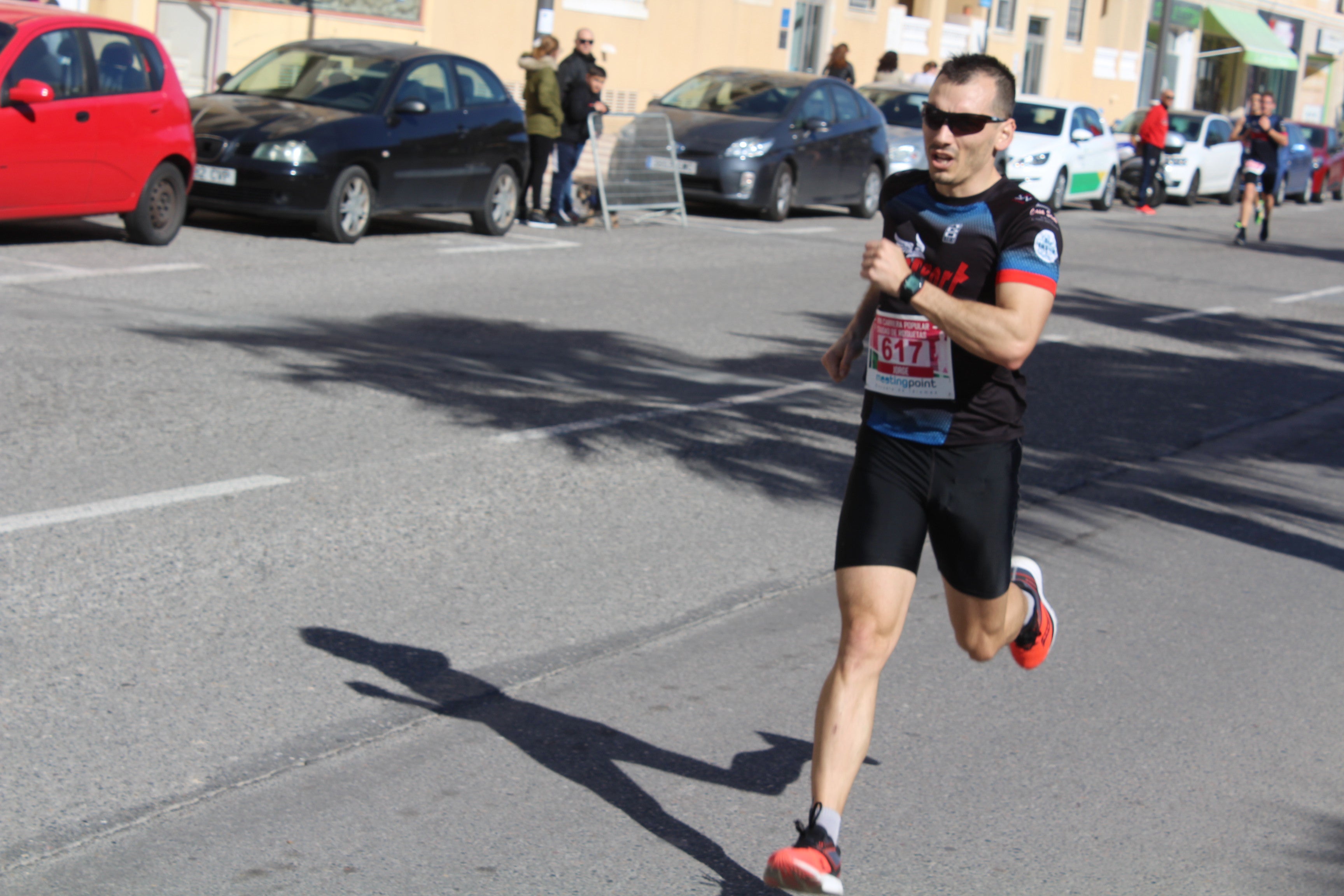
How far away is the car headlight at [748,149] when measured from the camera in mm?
18688

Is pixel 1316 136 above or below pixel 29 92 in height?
A: above

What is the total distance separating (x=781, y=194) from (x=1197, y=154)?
13819mm

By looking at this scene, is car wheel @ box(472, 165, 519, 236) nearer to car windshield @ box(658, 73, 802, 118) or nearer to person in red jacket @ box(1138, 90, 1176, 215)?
Answer: car windshield @ box(658, 73, 802, 118)

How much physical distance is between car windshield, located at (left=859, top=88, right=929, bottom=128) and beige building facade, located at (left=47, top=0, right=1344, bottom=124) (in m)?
4.53

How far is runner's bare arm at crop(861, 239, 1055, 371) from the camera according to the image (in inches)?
133

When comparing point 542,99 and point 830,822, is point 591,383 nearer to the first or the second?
point 830,822

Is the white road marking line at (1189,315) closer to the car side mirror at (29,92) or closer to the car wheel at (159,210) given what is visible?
the car wheel at (159,210)

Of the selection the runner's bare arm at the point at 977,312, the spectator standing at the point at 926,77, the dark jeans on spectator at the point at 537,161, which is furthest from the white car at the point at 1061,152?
the runner's bare arm at the point at 977,312

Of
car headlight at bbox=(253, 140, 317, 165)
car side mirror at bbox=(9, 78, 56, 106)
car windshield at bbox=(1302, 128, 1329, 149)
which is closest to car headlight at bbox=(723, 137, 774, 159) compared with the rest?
car headlight at bbox=(253, 140, 317, 165)

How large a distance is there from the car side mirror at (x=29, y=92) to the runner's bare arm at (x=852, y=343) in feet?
28.7

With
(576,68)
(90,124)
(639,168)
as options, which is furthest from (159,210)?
(639,168)

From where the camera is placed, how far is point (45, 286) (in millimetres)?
10602

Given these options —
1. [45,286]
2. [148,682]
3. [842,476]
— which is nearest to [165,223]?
[45,286]

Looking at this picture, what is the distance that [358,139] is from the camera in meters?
13.9
